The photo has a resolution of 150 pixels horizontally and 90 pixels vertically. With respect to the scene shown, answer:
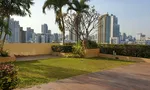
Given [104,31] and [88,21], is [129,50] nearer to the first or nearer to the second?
[88,21]

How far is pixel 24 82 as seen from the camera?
705 centimetres

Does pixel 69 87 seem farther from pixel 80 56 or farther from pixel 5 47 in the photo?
pixel 5 47

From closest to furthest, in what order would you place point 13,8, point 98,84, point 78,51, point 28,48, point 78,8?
point 98,84 → point 13,8 → point 78,51 → point 28,48 → point 78,8

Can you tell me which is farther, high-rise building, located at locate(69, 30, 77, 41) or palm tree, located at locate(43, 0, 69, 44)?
high-rise building, located at locate(69, 30, 77, 41)

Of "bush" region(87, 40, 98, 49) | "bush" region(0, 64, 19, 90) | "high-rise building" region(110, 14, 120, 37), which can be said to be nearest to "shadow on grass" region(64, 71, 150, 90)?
"bush" region(0, 64, 19, 90)

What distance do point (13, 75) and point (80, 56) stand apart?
35.8ft

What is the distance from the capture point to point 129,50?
15.5 metres

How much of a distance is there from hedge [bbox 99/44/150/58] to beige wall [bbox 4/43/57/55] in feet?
17.0

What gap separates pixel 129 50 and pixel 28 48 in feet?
28.2

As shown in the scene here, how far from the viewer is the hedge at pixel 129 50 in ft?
48.4

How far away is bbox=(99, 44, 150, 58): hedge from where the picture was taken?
14752mm

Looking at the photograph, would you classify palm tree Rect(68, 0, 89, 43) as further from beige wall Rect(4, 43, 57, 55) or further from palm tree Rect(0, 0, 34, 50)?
palm tree Rect(0, 0, 34, 50)

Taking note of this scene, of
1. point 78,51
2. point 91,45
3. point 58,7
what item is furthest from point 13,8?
point 91,45

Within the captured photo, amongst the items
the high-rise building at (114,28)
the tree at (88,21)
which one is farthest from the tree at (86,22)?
Result: the high-rise building at (114,28)
